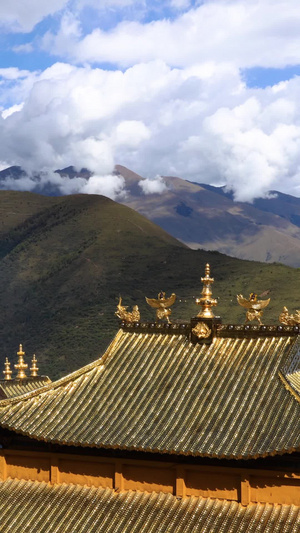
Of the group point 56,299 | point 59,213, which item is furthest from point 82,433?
point 59,213

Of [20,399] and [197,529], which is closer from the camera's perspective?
[197,529]

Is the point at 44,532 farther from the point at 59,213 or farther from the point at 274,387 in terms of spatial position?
the point at 59,213

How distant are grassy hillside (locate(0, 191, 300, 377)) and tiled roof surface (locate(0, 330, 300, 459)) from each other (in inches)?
2544

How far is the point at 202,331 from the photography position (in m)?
19.8

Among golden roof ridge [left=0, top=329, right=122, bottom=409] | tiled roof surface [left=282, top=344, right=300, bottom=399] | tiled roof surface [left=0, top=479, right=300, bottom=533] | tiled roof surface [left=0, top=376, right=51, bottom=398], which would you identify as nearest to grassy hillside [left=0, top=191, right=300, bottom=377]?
tiled roof surface [left=0, top=376, right=51, bottom=398]

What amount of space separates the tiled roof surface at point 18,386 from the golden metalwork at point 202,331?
2248 centimetres

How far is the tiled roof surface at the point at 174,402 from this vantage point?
16781 mm

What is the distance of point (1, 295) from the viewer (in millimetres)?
124688

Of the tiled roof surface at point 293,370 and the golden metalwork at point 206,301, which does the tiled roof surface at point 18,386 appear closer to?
the golden metalwork at point 206,301

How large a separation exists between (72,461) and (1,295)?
354 feet

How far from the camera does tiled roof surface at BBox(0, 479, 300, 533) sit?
16656 millimetres

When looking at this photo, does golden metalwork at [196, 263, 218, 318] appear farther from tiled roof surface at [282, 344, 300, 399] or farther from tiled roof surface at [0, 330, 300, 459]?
tiled roof surface at [282, 344, 300, 399]

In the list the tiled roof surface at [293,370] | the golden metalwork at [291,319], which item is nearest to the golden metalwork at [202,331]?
the golden metalwork at [291,319]

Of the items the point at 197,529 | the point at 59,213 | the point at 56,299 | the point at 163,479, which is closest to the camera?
the point at 197,529
